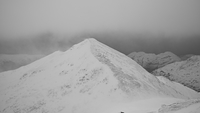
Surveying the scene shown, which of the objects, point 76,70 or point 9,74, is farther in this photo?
point 9,74

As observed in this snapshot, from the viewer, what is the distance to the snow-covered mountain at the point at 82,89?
122ft

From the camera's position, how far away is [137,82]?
43562 mm

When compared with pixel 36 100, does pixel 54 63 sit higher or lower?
higher

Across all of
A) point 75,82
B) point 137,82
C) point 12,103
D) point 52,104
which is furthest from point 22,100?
point 137,82

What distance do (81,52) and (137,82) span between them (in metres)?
25.7

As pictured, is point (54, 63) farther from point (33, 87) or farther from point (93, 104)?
point (93, 104)

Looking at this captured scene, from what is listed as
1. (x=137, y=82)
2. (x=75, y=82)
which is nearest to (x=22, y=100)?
(x=75, y=82)

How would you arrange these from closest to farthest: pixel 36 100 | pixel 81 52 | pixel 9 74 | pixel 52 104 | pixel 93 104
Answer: pixel 93 104
pixel 52 104
pixel 36 100
pixel 81 52
pixel 9 74

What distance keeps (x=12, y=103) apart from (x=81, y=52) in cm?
2826

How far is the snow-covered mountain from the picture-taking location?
3719 cm

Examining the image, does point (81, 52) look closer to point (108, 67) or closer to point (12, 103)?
point (108, 67)

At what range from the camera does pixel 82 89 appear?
43.4m

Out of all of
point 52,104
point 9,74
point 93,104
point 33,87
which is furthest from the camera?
point 9,74

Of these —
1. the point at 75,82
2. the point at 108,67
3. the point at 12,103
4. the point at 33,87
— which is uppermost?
the point at 108,67
